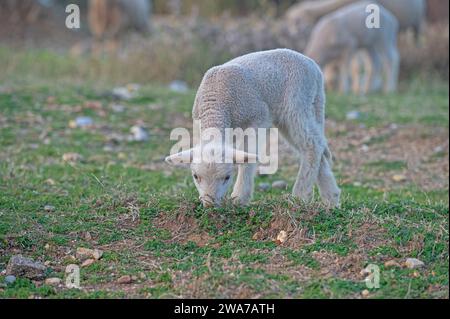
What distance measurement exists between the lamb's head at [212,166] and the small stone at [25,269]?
3.62ft

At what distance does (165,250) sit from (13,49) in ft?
39.1

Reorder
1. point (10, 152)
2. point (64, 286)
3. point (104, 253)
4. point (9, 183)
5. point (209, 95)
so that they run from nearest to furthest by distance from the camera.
A: point (64, 286) < point (104, 253) < point (209, 95) < point (9, 183) < point (10, 152)

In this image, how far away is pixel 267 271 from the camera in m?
Result: 4.66

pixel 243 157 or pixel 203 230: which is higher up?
pixel 243 157

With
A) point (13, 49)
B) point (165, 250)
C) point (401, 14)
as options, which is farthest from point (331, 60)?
point (165, 250)

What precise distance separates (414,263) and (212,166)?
1.38 m

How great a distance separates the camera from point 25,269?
4766mm

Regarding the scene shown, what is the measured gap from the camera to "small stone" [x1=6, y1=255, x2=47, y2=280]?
4754mm

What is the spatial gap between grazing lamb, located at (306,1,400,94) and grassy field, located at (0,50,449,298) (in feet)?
17.8

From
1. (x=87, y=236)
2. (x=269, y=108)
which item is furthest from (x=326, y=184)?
(x=87, y=236)

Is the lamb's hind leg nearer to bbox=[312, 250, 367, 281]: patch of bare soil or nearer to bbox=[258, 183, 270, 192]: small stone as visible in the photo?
bbox=[258, 183, 270, 192]: small stone

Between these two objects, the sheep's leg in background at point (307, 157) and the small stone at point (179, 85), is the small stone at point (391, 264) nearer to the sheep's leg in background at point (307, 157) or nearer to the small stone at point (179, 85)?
the sheep's leg in background at point (307, 157)

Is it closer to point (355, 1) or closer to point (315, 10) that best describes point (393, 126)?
point (315, 10)

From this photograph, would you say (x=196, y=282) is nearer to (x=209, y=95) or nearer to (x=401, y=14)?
(x=209, y=95)
